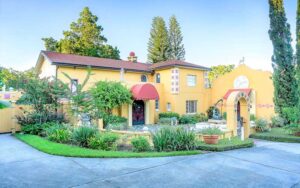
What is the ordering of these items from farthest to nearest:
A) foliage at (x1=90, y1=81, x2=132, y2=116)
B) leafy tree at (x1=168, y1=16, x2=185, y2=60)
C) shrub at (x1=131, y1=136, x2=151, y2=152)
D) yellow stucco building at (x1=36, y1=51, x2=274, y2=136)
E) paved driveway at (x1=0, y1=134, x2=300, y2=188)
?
leafy tree at (x1=168, y1=16, x2=185, y2=60), yellow stucco building at (x1=36, y1=51, x2=274, y2=136), foliage at (x1=90, y1=81, x2=132, y2=116), shrub at (x1=131, y1=136, x2=151, y2=152), paved driveway at (x1=0, y1=134, x2=300, y2=188)

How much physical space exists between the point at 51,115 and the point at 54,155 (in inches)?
279

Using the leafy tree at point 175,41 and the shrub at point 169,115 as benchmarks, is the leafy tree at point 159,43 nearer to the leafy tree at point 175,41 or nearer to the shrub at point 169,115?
the leafy tree at point 175,41

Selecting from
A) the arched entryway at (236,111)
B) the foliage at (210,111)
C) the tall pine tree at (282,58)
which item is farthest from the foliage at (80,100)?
the tall pine tree at (282,58)

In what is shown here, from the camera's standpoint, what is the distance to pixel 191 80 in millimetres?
27031

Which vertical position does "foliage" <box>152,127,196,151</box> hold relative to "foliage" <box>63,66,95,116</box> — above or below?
below

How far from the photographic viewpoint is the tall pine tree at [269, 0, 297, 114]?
20.7 metres

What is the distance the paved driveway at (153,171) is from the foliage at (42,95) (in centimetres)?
559

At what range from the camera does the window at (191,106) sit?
2659 centimetres

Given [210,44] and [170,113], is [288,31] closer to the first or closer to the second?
[210,44]

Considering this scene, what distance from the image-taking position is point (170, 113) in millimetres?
24312

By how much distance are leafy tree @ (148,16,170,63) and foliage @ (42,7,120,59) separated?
34.4 feet

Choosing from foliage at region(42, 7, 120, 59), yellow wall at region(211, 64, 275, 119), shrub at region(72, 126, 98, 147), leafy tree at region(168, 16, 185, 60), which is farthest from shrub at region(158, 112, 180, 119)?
leafy tree at region(168, 16, 185, 60)

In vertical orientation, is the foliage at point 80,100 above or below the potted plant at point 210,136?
above

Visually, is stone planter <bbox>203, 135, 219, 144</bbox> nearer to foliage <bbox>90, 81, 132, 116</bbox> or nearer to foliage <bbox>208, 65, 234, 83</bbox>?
foliage <bbox>90, 81, 132, 116</bbox>
